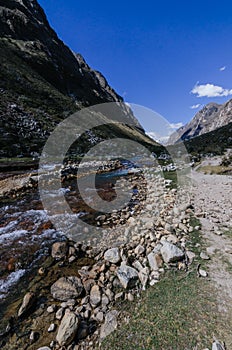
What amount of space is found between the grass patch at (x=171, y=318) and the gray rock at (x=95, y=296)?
45 centimetres

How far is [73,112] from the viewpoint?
46906 millimetres

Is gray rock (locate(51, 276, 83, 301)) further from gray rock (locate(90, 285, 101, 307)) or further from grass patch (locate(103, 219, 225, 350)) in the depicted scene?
grass patch (locate(103, 219, 225, 350))

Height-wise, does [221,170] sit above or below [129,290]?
above

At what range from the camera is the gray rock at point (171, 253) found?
351 cm

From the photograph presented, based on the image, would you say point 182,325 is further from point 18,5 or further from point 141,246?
point 18,5

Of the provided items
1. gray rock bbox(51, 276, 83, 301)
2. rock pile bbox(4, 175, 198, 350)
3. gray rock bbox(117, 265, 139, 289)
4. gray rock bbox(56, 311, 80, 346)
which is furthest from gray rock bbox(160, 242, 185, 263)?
gray rock bbox(56, 311, 80, 346)

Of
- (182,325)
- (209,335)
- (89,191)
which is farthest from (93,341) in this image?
(89,191)

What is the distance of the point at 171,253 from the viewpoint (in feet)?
11.7

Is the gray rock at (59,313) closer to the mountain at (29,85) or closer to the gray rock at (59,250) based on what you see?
the gray rock at (59,250)

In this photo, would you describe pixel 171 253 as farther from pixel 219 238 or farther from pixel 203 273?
pixel 219 238

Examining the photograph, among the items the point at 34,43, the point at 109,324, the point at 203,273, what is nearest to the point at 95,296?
the point at 109,324

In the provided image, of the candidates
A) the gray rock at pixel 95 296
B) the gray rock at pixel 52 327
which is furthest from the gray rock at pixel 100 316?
the gray rock at pixel 52 327

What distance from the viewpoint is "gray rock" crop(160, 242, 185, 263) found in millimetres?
3511

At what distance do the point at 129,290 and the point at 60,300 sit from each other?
1245 millimetres
